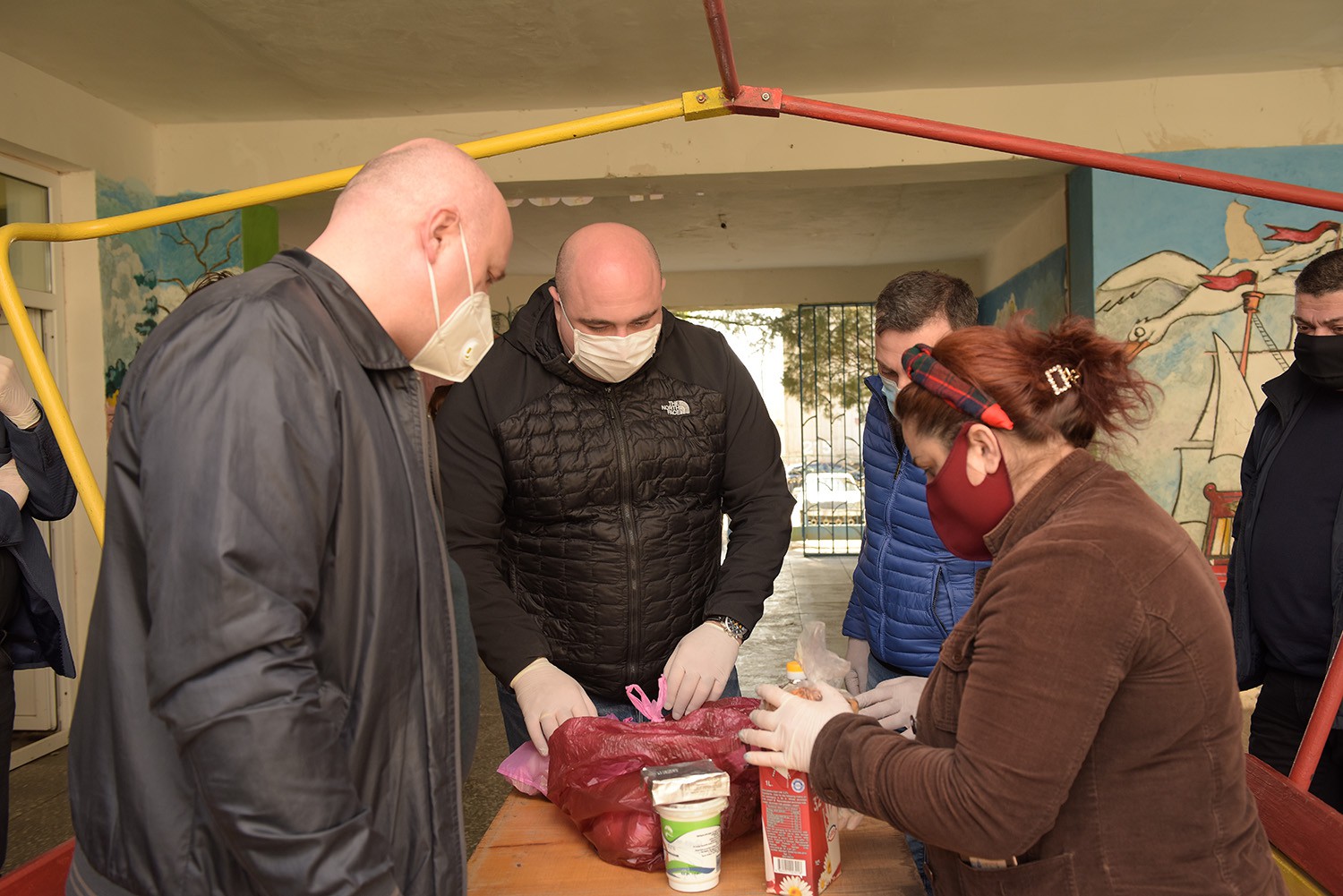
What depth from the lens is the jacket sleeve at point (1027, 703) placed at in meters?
1.08

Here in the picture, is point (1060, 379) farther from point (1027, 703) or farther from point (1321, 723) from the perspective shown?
point (1321, 723)

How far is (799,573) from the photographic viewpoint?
10.1 meters

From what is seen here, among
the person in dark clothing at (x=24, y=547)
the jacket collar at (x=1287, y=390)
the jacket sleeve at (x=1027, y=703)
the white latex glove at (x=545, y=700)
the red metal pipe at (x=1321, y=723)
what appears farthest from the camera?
the jacket collar at (x=1287, y=390)

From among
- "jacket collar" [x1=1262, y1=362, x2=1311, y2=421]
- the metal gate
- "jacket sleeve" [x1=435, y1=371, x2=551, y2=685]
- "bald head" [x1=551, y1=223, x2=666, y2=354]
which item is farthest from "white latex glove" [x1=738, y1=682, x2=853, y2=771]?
the metal gate

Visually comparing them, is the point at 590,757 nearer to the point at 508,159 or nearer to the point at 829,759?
the point at 829,759

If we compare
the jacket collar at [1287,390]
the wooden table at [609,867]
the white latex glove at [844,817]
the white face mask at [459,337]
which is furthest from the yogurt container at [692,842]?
the jacket collar at [1287,390]

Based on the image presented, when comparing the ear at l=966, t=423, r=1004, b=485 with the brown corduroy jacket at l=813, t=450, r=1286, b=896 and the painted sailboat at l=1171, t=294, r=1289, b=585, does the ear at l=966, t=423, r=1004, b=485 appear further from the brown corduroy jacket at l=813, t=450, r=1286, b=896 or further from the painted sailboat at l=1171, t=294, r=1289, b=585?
the painted sailboat at l=1171, t=294, r=1289, b=585

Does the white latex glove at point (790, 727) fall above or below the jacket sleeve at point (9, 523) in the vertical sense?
below

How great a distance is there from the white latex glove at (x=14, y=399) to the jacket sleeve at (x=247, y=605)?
1.86 metres

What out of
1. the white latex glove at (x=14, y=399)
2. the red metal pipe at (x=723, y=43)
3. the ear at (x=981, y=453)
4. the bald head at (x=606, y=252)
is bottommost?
the ear at (x=981, y=453)

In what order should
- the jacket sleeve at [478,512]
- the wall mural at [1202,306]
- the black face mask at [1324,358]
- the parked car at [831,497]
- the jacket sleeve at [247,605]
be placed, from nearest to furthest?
the jacket sleeve at [247,605], the jacket sleeve at [478,512], the black face mask at [1324,358], the wall mural at [1202,306], the parked car at [831,497]

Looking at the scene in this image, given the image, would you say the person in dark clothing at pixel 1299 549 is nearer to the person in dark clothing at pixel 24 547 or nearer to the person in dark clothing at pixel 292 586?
the person in dark clothing at pixel 292 586

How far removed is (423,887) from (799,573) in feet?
29.9

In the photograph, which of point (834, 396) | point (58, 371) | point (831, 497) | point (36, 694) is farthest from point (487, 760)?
point (834, 396)
